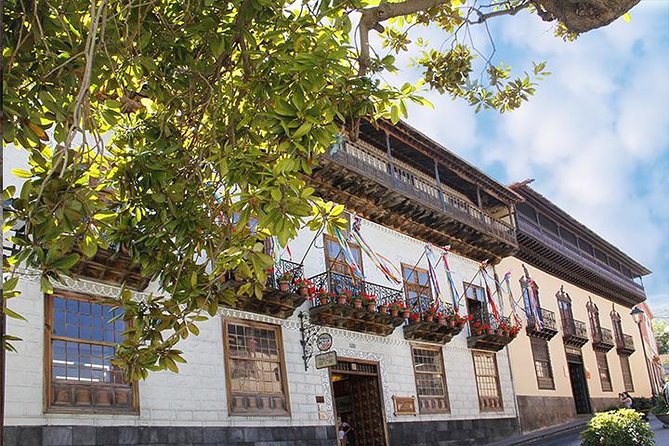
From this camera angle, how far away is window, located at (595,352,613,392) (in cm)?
3527

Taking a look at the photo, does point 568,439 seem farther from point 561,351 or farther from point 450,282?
point 561,351

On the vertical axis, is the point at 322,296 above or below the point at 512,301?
below

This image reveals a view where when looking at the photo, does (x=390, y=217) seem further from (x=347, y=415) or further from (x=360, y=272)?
(x=347, y=415)

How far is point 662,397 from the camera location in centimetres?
2316

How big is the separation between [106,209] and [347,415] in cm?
1489

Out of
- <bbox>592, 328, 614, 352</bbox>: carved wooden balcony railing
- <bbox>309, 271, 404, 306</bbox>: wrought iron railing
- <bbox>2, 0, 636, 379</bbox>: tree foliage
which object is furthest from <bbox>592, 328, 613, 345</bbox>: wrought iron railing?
<bbox>2, 0, 636, 379</bbox>: tree foliage

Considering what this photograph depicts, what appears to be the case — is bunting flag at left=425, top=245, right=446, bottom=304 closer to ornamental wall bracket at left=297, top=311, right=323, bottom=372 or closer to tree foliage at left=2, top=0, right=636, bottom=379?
ornamental wall bracket at left=297, top=311, right=323, bottom=372

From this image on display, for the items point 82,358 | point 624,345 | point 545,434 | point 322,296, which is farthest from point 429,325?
point 624,345

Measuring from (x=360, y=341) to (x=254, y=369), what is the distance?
3.96m

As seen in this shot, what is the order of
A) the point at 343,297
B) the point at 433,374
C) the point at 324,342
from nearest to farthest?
the point at 324,342 < the point at 343,297 < the point at 433,374

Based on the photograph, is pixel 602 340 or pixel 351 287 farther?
pixel 602 340

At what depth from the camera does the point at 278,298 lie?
16188 mm

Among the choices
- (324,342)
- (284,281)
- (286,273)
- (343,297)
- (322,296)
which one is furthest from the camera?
(343,297)

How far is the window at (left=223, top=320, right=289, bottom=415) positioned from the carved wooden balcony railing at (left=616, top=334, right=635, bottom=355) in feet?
89.3
